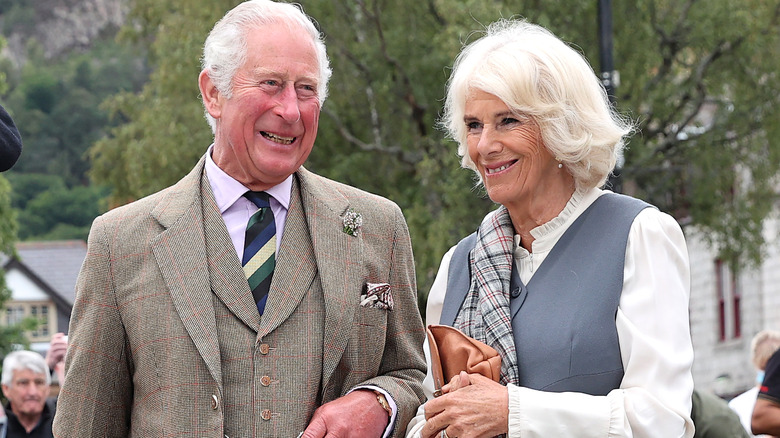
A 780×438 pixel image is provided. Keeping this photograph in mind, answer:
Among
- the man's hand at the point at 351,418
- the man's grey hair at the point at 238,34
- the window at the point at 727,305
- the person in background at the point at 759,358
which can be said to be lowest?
the window at the point at 727,305

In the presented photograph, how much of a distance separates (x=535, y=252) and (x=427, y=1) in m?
13.0

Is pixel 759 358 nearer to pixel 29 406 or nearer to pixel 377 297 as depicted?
pixel 29 406

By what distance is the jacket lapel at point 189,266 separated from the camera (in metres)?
3.45

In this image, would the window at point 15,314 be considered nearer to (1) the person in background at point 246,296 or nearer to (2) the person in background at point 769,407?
(2) the person in background at point 769,407

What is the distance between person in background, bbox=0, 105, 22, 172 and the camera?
10.6 ft

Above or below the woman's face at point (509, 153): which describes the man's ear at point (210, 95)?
above

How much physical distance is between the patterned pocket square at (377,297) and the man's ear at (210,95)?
770 mm

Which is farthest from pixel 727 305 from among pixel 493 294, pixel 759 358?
pixel 493 294

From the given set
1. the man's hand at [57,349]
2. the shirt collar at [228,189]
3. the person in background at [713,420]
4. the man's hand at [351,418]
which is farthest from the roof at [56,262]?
the man's hand at [351,418]

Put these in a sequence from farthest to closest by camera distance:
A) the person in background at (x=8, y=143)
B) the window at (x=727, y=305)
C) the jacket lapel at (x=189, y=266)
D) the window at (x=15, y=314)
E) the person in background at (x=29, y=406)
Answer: the window at (x=15, y=314) → the window at (x=727, y=305) → the person in background at (x=29, y=406) → the jacket lapel at (x=189, y=266) → the person in background at (x=8, y=143)

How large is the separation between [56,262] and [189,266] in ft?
176

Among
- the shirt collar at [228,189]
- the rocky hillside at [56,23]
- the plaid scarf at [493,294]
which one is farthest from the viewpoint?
the rocky hillside at [56,23]

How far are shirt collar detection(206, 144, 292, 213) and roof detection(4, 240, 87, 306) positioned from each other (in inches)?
1992

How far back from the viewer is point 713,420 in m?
5.43
